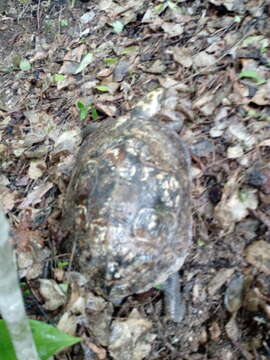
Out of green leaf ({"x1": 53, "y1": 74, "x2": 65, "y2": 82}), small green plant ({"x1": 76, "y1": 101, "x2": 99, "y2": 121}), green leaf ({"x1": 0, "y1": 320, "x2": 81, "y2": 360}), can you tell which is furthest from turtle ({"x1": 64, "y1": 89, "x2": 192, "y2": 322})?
green leaf ({"x1": 53, "y1": 74, "x2": 65, "y2": 82})

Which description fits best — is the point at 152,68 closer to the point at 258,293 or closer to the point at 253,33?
the point at 253,33

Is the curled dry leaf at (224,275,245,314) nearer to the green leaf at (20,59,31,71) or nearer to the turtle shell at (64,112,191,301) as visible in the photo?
the turtle shell at (64,112,191,301)

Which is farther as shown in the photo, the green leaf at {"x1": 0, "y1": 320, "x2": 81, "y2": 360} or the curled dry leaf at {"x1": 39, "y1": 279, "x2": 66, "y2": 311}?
the curled dry leaf at {"x1": 39, "y1": 279, "x2": 66, "y2": 311}

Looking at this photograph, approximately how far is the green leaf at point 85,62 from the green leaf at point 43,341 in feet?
7.71

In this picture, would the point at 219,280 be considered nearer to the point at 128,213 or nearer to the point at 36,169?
the point at 128,213

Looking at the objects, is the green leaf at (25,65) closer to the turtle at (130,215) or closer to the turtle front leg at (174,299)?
the turtle at (130,215)

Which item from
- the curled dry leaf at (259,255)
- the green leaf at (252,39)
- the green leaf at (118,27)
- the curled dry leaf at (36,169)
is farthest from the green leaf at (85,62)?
the curled dry leaf at (259,255)

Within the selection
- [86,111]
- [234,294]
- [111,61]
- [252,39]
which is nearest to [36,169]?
[86,111]

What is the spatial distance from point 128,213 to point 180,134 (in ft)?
2.89

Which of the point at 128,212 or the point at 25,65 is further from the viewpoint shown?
the point at 25,65

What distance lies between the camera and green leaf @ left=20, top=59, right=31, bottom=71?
364 cm

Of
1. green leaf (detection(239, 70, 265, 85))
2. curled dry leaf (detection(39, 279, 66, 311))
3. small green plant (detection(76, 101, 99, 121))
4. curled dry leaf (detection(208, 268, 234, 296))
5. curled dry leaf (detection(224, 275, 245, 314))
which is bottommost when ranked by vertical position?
curled dry leaf (detection(224, 275, 245, 314))

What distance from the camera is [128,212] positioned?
188 centimetres

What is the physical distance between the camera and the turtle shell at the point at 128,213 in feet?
6.12
